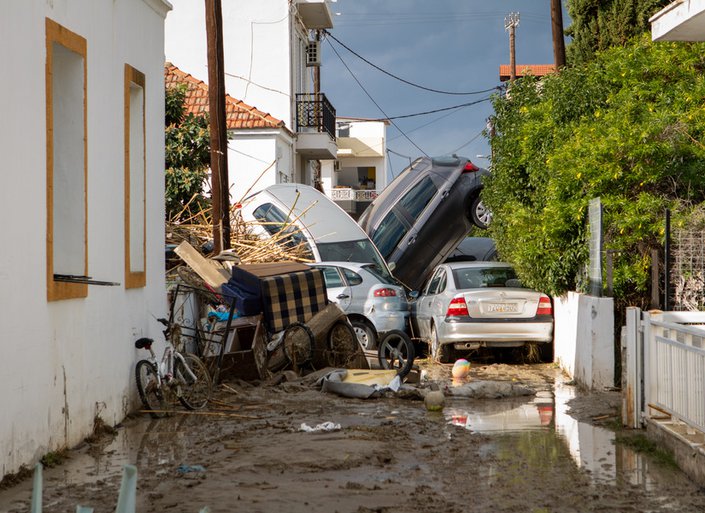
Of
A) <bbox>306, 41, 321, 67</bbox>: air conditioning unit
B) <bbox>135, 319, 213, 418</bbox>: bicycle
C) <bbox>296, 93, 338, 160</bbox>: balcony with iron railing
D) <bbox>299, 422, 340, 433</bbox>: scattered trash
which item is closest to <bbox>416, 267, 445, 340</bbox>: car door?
<bbox>135, 319, 213, 418</bbox>: bicycle

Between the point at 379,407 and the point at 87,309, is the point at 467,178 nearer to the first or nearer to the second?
the point at 379,407

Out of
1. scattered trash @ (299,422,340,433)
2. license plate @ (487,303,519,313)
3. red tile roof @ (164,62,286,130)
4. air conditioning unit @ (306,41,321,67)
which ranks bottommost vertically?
scattered trash @ (299,422,340,433)

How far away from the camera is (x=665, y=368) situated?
888cm

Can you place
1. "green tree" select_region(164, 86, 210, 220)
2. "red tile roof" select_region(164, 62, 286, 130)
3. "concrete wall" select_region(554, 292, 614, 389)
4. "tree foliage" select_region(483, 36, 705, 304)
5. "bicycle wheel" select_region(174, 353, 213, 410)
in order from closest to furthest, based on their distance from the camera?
1. "bicycle wheel" select_region(174, 353, 213, 410)
2. "concrete wall" select_region(554, 292, 614, 389)
3. "tree foliage" select_region(483, 36, 705, 304)
4. "green tree" select_region(164, 86, 210, 220)
5. "red tile roof" select_region(164, 62, 286, 130)

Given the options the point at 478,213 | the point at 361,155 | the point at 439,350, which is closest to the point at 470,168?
the point at 478,213

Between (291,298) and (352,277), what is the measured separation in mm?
3086

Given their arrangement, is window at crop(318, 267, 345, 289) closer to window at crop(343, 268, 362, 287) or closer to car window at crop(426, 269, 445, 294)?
window at crop(343, 268, 362, 287)

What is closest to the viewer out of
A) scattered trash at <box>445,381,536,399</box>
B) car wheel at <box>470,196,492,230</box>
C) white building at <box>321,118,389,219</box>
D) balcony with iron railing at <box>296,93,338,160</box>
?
scattered trash at <box>445,381,536,399</box>

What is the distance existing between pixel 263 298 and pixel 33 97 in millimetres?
7075

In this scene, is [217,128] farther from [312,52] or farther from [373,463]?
[312,52]

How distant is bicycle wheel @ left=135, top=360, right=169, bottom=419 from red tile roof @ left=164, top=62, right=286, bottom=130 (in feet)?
57.2

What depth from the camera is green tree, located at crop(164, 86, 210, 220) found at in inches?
867

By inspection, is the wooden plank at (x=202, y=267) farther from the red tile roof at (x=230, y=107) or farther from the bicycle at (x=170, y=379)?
the red tile roof at (x=230, y=107)

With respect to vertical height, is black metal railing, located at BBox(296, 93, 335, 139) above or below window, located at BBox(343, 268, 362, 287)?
above
